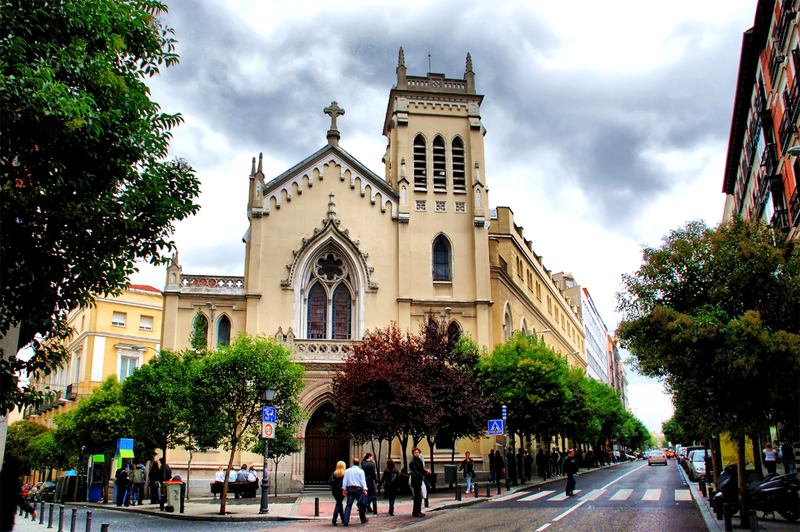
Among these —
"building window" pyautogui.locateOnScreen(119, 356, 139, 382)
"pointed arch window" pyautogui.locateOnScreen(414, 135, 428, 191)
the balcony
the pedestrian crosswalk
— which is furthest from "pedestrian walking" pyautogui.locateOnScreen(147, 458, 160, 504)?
"building window" pyautogui.locateOnScreen(119, 356, 139, 382)

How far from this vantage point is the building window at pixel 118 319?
171 feet

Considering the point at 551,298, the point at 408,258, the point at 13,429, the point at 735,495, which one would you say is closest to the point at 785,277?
the point at 735,495

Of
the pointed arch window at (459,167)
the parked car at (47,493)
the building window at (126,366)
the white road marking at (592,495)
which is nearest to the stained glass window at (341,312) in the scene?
the pointed arch window at (459,167)

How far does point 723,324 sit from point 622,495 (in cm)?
1088

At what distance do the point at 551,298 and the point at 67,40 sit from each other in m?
53.4

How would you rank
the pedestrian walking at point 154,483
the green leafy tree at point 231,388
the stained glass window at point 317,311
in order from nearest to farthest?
the green leafy tree at point 231,388 < the pedestrian walking at point 154,483 < the stained glass window at point 317,311

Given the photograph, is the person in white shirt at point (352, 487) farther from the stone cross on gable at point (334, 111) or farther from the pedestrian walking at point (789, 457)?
the stone cross on gable at point (334, 111)

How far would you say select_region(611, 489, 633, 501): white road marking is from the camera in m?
21.8

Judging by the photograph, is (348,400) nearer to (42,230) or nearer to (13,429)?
(42,230)

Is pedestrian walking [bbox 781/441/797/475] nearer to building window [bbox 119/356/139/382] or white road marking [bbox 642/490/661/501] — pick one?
white road marking [bbox 642/490/661/501]

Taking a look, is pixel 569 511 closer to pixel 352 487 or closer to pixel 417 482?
pixel 417 482

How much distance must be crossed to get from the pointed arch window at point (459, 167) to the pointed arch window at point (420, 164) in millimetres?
1542

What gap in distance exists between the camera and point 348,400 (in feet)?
82.4

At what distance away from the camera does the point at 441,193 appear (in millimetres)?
36344
